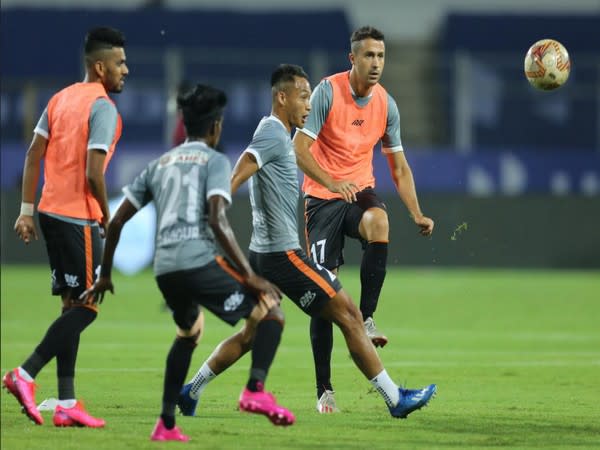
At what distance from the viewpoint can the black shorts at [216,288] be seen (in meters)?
7.12

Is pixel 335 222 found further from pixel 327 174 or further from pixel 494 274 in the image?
pixel 494 274

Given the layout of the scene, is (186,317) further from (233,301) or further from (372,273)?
(372,273)

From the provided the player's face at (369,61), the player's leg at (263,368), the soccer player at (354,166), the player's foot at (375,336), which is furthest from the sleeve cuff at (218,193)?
the player's face at (369,61)

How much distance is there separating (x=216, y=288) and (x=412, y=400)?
6.54ft

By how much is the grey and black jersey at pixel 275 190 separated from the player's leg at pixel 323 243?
137cm

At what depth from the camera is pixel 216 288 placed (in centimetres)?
712

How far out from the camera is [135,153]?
85.8 ft

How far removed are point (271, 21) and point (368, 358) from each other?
25.1 metres

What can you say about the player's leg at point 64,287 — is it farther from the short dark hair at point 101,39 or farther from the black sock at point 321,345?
the black sock at point 321,345

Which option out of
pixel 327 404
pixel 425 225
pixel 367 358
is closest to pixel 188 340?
pixel 367 358

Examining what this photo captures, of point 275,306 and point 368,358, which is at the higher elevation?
point 275,306

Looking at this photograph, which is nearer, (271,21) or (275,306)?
(275,306)

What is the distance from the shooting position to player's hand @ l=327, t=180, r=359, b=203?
9.08m

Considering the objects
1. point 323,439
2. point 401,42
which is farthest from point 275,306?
point 401,42
